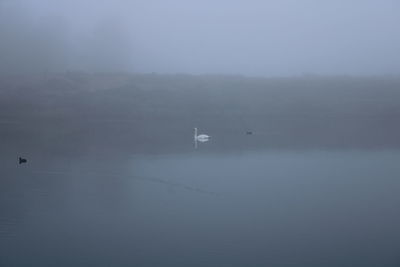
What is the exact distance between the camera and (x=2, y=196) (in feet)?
44.4

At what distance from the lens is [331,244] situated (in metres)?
9.22

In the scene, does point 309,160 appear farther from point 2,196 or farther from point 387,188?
point 2,196

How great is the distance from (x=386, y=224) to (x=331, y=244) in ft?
7.17

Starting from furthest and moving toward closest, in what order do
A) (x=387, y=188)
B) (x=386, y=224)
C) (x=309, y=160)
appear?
(x=309, y=160)
(x=387, y=188)
(x=386, y=224)

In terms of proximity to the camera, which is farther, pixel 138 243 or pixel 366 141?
pixel 366 141

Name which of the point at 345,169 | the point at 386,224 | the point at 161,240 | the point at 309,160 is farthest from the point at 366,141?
the point at 161,240

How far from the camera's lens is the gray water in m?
8.55

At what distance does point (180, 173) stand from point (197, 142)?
14.3m

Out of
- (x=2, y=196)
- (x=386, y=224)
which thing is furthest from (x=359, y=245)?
(x=2, y=196)

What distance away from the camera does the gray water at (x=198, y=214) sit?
337 inches

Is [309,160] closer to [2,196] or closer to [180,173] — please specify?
A: [180,173]

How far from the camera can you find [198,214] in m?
11.6

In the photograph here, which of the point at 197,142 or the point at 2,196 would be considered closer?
the point at 2,196

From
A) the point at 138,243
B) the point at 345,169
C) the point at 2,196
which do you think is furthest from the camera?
the point at 345,169
